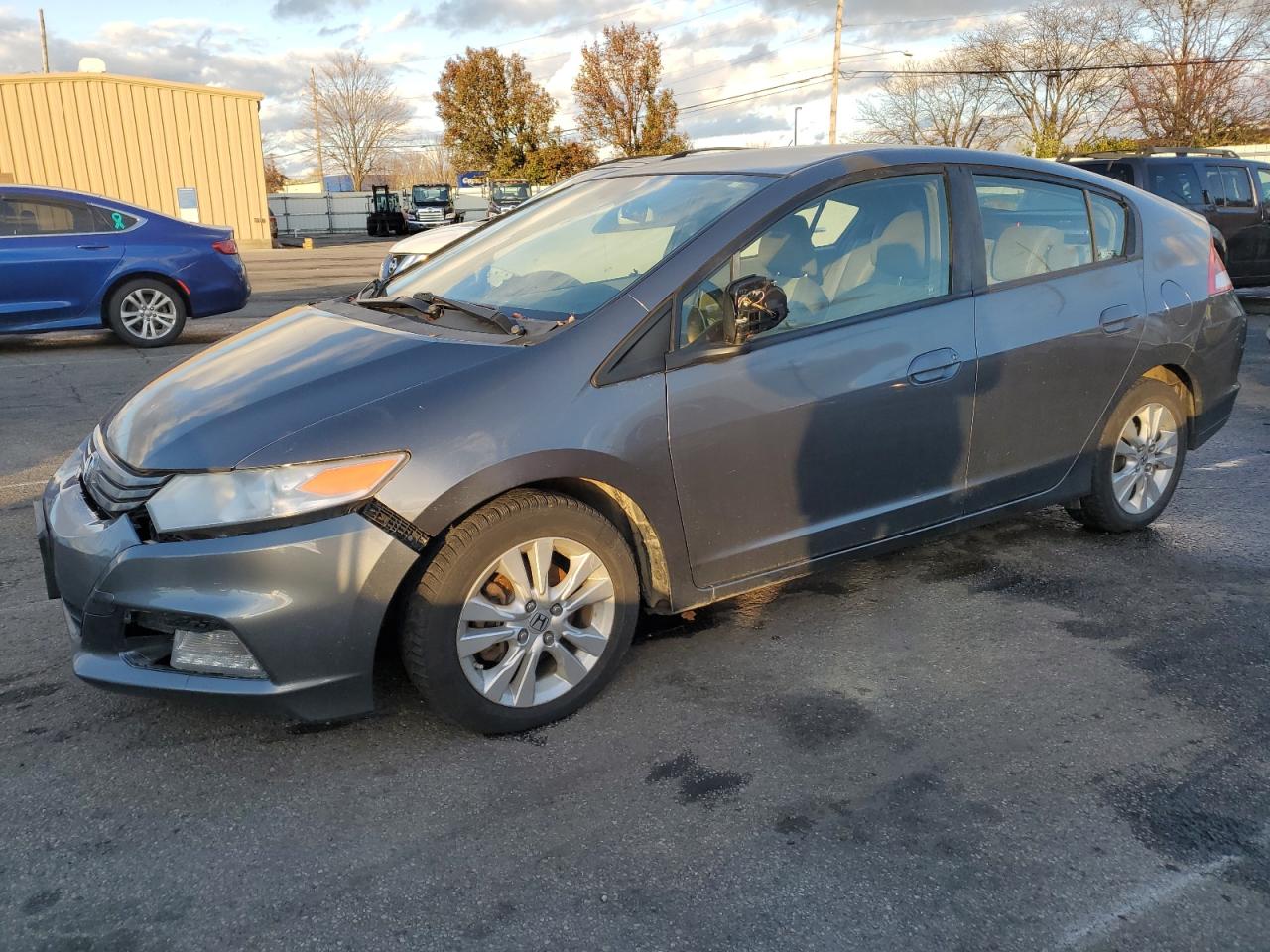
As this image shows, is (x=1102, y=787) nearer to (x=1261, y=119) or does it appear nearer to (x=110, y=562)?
(x=110, y=562)

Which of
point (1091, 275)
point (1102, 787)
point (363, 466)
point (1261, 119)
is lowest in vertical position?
point (1102, 787)

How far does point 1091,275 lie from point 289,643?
3336mm

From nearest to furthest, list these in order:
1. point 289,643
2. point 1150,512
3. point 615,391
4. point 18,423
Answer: point 289,643 < point 615,391 < point 1150,512 < point 18,423

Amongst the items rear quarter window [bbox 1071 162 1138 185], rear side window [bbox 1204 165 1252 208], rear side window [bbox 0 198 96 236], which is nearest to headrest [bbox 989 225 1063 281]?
rear side window [bbox 0 198 96 236]

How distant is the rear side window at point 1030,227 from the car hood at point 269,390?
2019mm

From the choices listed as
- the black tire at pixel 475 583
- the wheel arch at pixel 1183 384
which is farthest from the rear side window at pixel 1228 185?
the black tire at pixel 475 583

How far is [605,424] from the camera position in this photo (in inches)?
118

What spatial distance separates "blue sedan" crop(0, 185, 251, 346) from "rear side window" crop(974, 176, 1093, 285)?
848cm

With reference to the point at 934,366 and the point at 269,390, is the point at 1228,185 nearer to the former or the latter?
the point at 934,366

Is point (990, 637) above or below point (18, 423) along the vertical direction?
below

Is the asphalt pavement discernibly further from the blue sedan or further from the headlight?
the blue sedan

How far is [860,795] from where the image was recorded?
2744 millimetres

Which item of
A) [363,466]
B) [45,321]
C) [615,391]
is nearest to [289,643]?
[363,466]

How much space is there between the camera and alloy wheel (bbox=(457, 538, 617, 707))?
2926 mm
